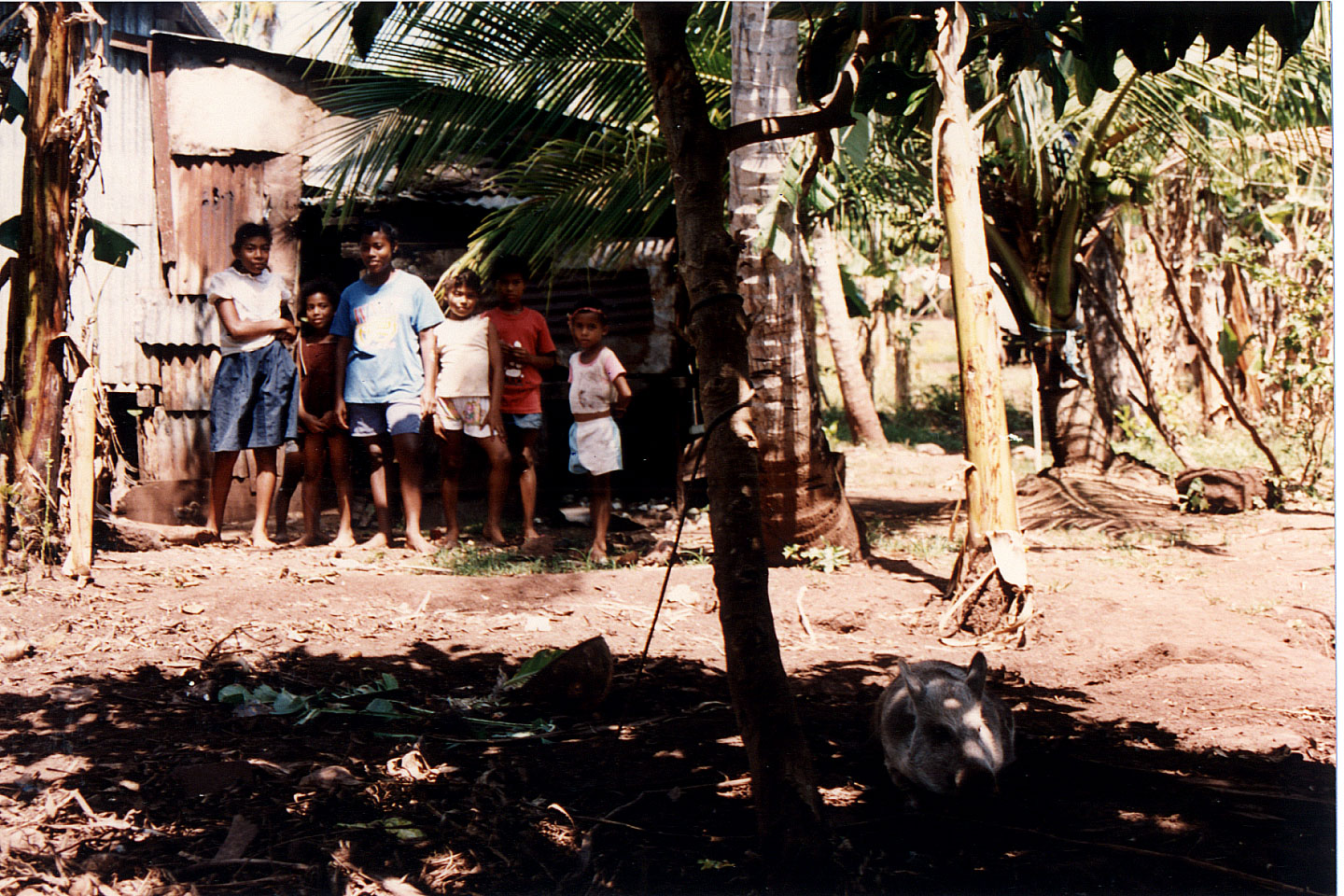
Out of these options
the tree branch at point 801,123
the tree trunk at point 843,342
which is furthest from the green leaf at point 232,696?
the tree trunk at point 843,342

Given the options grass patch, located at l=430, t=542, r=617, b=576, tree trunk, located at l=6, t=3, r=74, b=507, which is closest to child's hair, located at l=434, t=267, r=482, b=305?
grass patch, located at l=430, t=542, r=617, b=576

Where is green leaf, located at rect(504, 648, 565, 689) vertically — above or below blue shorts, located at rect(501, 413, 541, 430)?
below

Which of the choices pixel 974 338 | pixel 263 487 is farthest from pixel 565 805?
pixel 263 487

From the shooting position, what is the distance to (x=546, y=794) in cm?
290

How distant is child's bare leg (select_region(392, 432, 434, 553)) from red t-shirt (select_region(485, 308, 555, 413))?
64 centimetres

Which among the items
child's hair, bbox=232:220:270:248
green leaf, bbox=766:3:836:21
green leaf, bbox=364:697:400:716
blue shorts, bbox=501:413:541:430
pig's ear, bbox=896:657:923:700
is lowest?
green leaf, bbox=364:697:400:716

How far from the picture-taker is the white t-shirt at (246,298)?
620 cm

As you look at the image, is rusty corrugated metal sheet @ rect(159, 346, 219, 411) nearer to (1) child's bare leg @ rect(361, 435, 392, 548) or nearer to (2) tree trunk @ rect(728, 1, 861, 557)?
(1) child's bare leg @ rect(361, 435, 392, 548)

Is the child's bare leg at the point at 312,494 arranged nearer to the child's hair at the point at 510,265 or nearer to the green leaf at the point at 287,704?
the child's hair at the point at 510,265

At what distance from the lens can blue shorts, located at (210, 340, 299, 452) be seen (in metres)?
6.23

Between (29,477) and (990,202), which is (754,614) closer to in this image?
(29,477)

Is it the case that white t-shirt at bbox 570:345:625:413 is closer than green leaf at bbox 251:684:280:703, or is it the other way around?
green leaf at bbox 251:684:280:703

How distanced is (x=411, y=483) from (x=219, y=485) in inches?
45.0

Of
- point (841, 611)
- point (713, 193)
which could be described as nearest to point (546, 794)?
point (713, 193)
